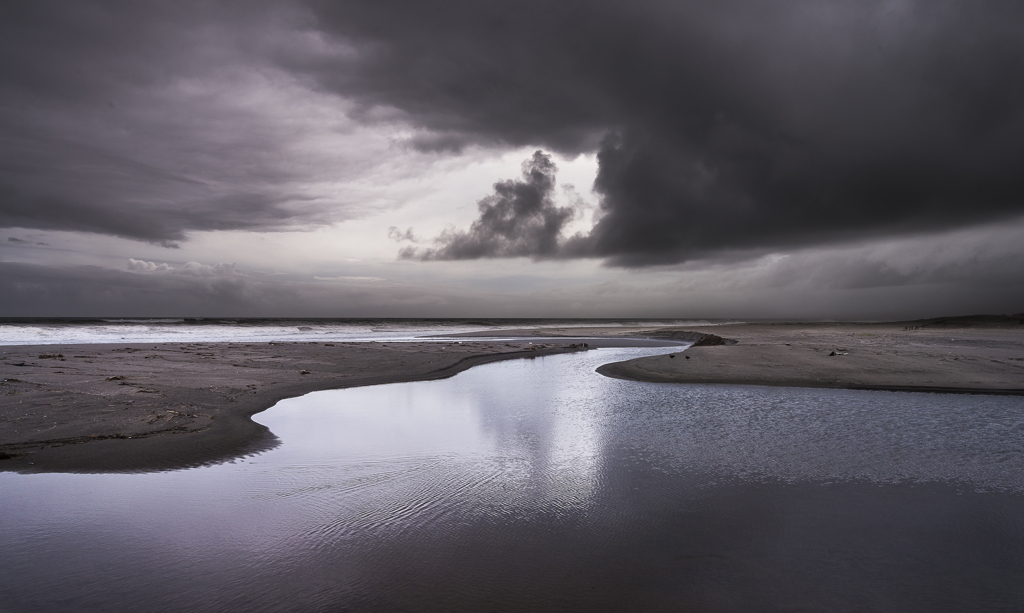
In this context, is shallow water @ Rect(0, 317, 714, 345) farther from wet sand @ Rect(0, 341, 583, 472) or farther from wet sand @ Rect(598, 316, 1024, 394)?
wet sand @ Rect(598, 316, 1024, 394)

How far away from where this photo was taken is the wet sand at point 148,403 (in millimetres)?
7594

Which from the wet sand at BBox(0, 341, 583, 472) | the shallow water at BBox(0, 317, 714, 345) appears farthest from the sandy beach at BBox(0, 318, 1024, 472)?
the shallow water at BBox(0, 317, 714, 345)

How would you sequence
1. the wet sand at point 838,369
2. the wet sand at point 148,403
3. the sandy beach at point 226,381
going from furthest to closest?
the wet sand at point 838,369
the sandy beach at point 226,381
the wet sand at point 148,403

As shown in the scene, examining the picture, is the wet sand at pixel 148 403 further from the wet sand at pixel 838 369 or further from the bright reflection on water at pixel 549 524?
the wet sand at pixel 838 369

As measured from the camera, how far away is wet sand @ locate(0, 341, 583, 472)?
24.9 ft

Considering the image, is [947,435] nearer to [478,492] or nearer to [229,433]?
[478,492]

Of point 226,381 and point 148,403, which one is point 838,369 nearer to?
point 226,381

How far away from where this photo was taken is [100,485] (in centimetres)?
636

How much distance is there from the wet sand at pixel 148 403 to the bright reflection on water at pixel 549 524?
0.81 m

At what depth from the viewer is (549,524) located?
206 inches

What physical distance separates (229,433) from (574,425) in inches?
264

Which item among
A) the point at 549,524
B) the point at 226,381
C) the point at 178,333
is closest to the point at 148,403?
the point at 226,381

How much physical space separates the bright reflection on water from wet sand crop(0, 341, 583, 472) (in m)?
0.81

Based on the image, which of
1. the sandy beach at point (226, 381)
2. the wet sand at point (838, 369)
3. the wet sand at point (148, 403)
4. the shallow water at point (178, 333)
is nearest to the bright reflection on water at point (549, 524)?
the wet sand at point (148, 403)
